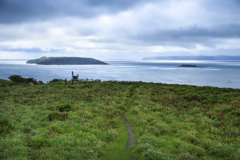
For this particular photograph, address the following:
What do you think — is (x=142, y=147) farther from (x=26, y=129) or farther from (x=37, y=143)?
(x=26, y=129)

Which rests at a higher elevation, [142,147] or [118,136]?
[142,147]

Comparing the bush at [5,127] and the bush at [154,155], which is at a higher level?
the bush at [5,127]

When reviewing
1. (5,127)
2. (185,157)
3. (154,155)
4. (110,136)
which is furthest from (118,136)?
(5,127)

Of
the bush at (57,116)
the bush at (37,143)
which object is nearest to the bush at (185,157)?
the bush at (37,143)

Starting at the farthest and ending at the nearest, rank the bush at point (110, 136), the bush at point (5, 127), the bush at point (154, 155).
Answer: the bush at point (110, 136) → the bush at point (5, 127) → the bush at point (154, 155)

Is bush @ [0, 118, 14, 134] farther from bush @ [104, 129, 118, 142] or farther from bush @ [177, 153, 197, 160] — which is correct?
bush @ [177, 153, 197, 160]

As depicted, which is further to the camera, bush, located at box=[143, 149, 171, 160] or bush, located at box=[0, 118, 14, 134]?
bush, located at box=[0, 118, 14, 134]

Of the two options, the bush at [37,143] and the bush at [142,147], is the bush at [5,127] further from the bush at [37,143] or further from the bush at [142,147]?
the bush at [142,147]

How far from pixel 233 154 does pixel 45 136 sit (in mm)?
10957

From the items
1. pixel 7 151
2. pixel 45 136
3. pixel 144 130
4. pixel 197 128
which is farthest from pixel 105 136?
pixel 197 128

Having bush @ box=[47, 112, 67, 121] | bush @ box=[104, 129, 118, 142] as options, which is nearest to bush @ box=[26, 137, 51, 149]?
bush @ box=[104, 129, 118, 142]

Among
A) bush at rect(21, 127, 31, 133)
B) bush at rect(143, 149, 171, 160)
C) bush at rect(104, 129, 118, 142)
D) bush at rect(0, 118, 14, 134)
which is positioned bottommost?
bush at rect(104, 129, 118, 142)

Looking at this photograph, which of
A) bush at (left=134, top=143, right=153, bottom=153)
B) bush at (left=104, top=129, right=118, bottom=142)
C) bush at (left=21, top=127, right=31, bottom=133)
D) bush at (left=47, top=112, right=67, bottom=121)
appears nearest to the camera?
bush at (left=134, top=143, right=153, bottom=153)

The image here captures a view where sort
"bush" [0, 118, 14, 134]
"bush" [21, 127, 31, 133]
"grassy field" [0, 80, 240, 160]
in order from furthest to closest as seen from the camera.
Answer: "bush" [21, 127, 31, 133] < "bush" [0, 118, 14, 134] < "grassy field" [0, 80, 240, 160]
